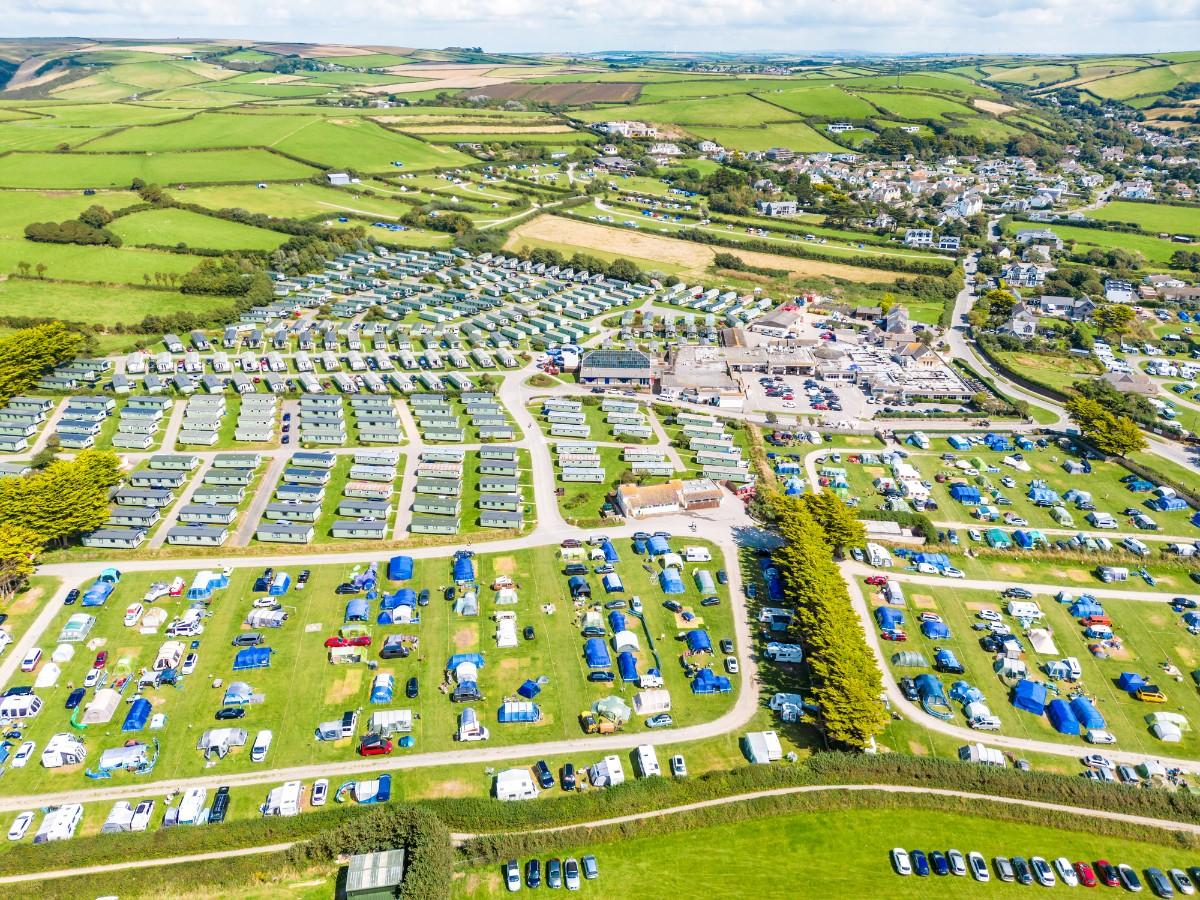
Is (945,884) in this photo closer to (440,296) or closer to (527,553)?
(527,553)

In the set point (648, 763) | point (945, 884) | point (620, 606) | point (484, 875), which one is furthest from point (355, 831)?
point (945, 884)

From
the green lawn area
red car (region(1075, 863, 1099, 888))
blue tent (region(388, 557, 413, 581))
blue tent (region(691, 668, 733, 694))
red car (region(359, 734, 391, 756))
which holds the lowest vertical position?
the green lawn area

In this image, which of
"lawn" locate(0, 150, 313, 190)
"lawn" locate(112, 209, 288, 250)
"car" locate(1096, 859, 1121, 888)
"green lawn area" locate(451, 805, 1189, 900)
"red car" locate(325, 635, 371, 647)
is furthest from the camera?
"lawn" locate(0, 150, 313, 190)

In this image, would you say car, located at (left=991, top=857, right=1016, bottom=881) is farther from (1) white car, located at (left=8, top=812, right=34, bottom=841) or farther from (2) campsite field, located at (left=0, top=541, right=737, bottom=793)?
(1) white car, located at (left=8, top=812, right=34, bottom=841)

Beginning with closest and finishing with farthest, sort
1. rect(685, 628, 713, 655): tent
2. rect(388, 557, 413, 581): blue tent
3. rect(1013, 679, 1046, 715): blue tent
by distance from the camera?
rect(1013, 679, 1046, 715): blue tent, rect(685, 628, 713, 655): tent, rect(388, 557, 413, 581): blue tent

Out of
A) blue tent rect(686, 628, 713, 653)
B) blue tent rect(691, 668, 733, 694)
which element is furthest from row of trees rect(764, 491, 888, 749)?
blue tent rect(686, 628, 713, 653)

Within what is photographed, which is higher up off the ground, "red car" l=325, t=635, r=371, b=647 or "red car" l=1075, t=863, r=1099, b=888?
"red car" l=325, t=635, r=371, b=647

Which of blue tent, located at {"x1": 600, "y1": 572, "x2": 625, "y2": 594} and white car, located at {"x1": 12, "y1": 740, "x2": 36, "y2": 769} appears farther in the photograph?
blue tent, located at {"x1": 600, "y1": 572, "x2": 625, "y2": 594}

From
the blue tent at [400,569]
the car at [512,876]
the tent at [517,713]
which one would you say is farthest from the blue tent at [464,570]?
the car at [512,876]
